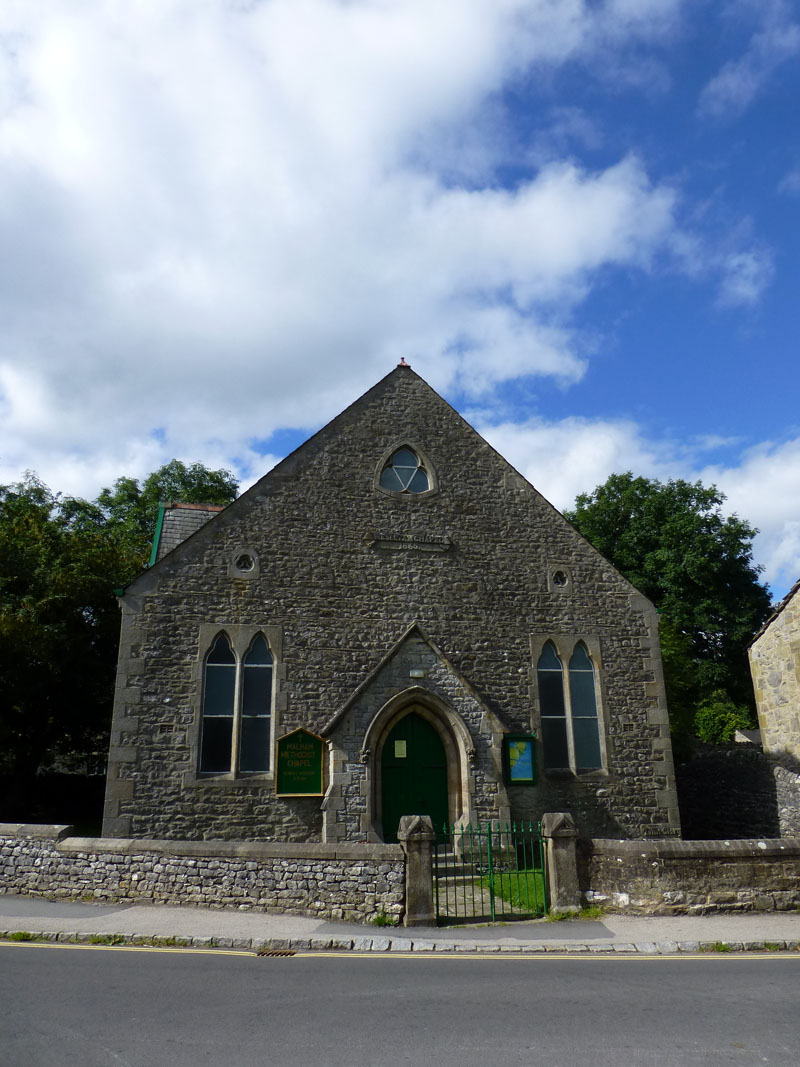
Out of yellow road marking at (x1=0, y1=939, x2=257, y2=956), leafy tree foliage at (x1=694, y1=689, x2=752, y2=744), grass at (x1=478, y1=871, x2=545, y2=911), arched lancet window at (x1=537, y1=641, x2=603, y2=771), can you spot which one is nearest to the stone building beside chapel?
arched lancet window at (x1=537, y1=641, x2=603, y2=771)

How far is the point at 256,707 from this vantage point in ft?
50.5

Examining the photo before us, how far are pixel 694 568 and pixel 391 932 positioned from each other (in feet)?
92.6

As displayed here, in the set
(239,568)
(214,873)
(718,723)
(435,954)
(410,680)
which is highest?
(239,568)

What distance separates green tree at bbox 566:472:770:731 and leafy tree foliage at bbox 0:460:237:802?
22103 millimetres

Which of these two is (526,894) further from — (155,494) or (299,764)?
(155,494)

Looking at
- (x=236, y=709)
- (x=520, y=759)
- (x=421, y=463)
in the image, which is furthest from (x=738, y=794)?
(x=236, y=709)

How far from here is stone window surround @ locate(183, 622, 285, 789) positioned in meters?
14.7

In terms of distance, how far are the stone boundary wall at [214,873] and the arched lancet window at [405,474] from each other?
28.7ft

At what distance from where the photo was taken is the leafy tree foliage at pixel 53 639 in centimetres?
1844

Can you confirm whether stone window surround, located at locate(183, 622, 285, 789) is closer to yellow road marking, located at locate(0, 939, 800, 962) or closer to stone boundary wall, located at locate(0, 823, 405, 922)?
stone boundary wall, located at locate(0, 823, 405, 922)

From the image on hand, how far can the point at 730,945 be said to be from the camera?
8789mm

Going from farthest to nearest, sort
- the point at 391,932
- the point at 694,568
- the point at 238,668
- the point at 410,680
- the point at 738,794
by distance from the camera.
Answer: the point at 694,568 < the point at 738,794 < the point at 238,668 < the point at 410,680 < the point at 391,932

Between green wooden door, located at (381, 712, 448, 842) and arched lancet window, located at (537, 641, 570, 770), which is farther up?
arched lancet window, located at (537, 641, 570, 770)

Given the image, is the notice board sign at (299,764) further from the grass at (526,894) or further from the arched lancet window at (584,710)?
the arched lancet window at (584,710)
